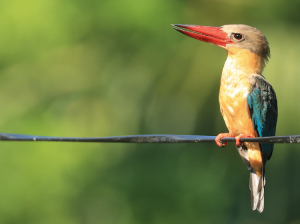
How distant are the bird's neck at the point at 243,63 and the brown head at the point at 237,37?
0.02m

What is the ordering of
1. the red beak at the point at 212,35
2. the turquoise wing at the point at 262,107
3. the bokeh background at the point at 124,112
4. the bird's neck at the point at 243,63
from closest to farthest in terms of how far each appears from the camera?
the turquoise wing at the point at 262,107 < the bird's neck at the point at 243,63 < the red beak at the point at 212,35 < the bokeh background at the point at 124,112

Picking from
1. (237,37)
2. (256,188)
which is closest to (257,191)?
(256,188)

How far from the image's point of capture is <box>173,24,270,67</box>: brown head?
3.35 metres

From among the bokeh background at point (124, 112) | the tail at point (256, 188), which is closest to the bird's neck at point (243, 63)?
the tail at point (256, 188)

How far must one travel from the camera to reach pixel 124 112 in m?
7.79

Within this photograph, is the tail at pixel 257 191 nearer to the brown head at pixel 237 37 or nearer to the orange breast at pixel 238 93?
the orange breast at pixel 238 93

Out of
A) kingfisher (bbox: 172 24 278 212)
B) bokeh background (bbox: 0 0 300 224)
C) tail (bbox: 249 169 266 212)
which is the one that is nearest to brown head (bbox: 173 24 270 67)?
kingfisher (bbox: 172 24 278 212)

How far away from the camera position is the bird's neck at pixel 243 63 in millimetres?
3279

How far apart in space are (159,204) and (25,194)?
2504mm

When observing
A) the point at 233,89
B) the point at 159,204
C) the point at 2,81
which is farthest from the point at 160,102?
the point at 233,89

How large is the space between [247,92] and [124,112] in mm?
4778

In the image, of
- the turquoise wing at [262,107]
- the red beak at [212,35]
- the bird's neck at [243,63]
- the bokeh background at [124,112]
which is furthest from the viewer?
the bokeh background at [124,112]

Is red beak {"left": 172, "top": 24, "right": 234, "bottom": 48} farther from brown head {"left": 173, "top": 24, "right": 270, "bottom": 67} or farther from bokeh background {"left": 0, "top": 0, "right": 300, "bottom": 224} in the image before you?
bokeh background {"left": 0, "top": 0, "right": 300, "bottom": 224}

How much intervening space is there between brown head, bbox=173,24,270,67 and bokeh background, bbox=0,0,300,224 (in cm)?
311
